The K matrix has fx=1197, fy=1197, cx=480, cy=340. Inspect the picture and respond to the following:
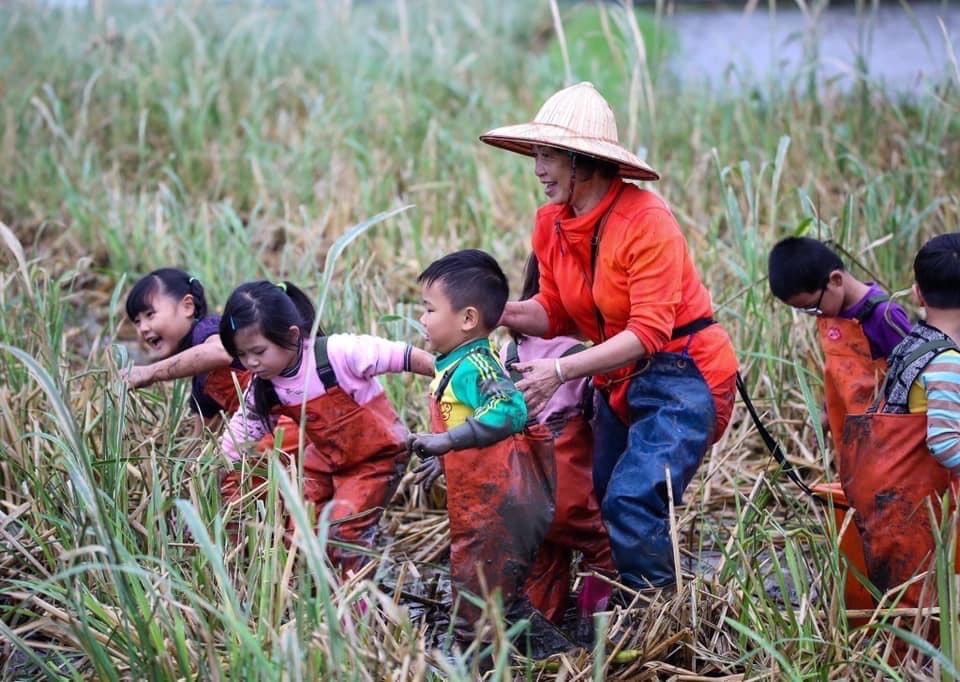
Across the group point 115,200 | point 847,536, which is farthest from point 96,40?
point 847,536

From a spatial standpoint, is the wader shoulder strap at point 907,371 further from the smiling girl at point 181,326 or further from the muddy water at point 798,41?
the muddy water at point 798,41

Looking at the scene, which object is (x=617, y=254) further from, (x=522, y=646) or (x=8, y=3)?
(x=8, y=3)

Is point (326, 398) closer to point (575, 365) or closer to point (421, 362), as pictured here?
point (421, 362)

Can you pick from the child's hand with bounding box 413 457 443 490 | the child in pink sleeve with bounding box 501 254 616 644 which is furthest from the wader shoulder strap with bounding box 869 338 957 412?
the child's hand with bounding box 413 457 443 490

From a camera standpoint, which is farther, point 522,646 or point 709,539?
point 709,539

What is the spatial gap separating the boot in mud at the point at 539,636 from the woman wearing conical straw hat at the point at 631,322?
9.8 inches

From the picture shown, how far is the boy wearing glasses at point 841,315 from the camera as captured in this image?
3.44 metres

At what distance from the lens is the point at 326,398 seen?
341cm

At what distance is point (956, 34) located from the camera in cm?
899

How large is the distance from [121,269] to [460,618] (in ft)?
10.7

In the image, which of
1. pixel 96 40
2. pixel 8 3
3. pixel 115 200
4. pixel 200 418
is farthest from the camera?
pixel 8 3

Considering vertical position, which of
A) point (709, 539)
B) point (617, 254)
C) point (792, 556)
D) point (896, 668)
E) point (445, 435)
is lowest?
point (709, 539)

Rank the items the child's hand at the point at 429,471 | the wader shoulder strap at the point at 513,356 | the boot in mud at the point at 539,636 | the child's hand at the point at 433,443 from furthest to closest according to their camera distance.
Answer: the wader shoulder strap at the point at 513,356
the boot in mud at the point at 539,636
the child's hand at the point at 429,471
the child's hand at the point at 433,443

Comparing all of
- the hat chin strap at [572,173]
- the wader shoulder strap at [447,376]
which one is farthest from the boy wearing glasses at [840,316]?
the wader shoulder strap at [447,376]
